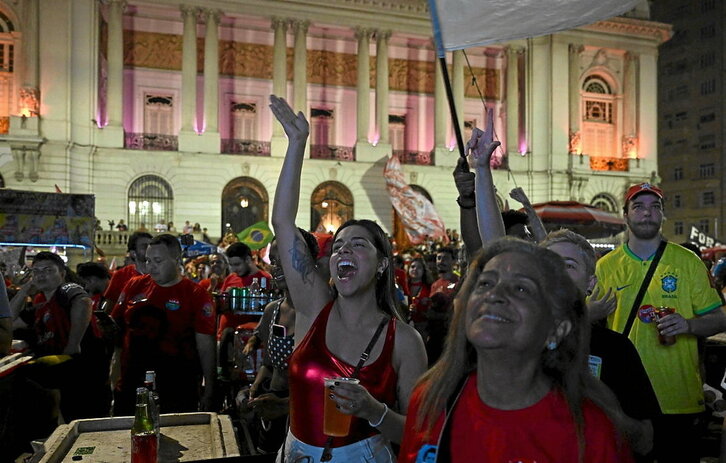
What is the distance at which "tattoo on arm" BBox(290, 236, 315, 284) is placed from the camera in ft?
9.38

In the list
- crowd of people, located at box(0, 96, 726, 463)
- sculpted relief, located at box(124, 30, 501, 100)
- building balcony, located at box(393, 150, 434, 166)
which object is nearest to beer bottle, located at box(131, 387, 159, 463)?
crowd of people, located at box(0, 96, 726, 463)

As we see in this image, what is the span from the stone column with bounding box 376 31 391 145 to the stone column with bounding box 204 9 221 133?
23.8 feet

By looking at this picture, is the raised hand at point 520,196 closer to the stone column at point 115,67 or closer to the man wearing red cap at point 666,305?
the man wearing red cap at point 666,305

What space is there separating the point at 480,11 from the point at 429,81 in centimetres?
2965

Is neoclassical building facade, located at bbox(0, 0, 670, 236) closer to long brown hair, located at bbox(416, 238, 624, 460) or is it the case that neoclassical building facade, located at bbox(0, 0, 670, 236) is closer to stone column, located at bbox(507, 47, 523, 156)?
stone column, located at bbox(507, 47, 523, 156)

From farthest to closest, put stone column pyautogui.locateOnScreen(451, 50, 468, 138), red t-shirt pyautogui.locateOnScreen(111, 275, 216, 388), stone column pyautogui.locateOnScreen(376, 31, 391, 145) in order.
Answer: stone column pyautogui.locateOnScreen(451, 50, 468, 138)
stone column pyautogui.locateOnScreen(376, 31, 391, 145)
red t-shirt pyautogui.locateOnScreen(111, 275, 216, 388)

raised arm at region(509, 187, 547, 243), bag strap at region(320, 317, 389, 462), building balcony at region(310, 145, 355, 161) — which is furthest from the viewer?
building balcony at region(310, 145, 355, 161)

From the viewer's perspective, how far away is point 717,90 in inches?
1852

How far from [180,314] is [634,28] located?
33.3m

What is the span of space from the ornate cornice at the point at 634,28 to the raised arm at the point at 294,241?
1265 inches

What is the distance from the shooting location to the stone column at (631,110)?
3291cm

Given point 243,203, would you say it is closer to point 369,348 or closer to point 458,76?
point 458,76

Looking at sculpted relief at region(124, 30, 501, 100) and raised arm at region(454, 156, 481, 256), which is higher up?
sculpted relief at region(124, 30, 501, 100)

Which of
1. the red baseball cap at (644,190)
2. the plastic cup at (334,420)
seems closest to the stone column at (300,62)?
the red baseball cap at (644,190)
